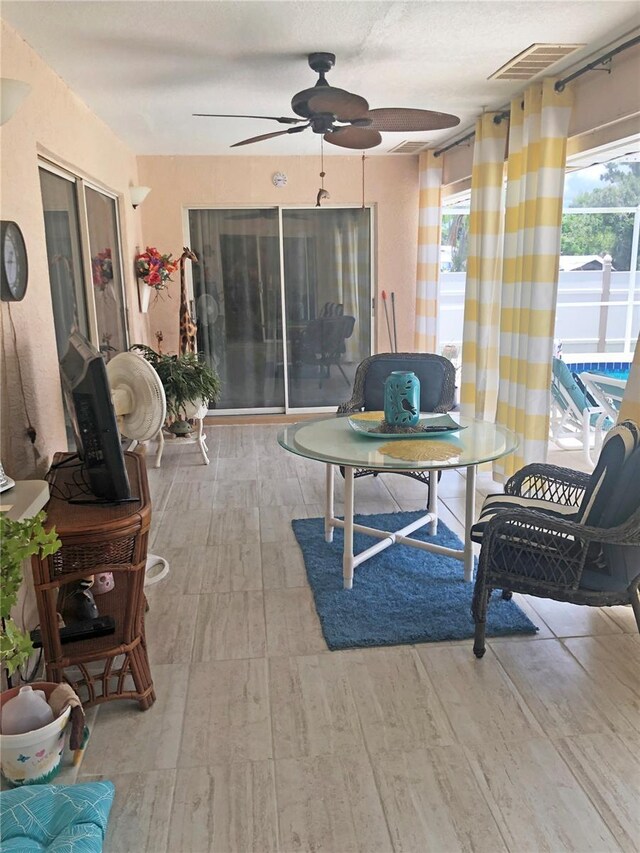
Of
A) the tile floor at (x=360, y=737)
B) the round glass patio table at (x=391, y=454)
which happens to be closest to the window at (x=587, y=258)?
the round glass patio table at (x=391, y=454)

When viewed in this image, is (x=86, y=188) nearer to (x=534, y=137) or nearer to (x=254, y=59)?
(x=254, y=59)

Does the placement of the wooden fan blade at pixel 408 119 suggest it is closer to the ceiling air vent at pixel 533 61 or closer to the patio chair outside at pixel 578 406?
the ceiling air vent at pixel 533 61

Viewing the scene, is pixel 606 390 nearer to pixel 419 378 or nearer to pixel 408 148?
pixel 419 378

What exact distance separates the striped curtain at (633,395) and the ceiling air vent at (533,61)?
1.49m

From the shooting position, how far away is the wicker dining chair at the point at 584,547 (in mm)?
2268

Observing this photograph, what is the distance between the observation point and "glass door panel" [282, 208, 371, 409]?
6301mm

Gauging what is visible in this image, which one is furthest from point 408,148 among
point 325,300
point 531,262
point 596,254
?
point 596,254

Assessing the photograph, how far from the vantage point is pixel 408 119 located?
2.99 m

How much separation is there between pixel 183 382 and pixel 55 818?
11.2ft

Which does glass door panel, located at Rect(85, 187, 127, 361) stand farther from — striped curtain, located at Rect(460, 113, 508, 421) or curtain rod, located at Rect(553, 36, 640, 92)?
curtain rod, located at Rect(553, 36, 640, 92)

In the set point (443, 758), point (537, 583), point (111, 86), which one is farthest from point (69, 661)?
point (111, 86)

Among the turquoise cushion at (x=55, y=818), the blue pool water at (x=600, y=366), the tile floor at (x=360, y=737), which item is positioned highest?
the blue pool water at (x=600, y=366)

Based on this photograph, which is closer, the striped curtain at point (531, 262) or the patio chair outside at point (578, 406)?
the striped curtain at point (531, 262)

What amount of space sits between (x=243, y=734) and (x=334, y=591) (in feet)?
3.19
